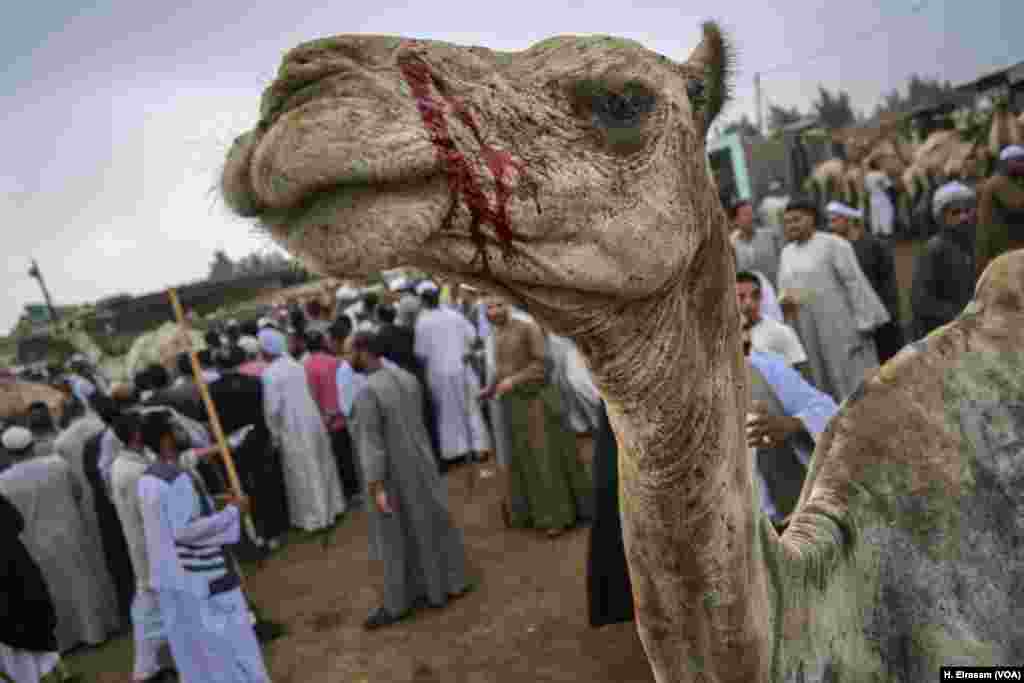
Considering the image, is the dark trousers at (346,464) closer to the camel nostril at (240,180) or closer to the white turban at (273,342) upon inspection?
the white turban at (273,342)

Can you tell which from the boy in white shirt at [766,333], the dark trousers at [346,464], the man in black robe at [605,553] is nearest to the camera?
the boy in white shirt at [766,333]

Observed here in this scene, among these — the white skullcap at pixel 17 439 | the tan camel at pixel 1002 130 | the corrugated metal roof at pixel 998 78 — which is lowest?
the white skullcap at pixel 17 439

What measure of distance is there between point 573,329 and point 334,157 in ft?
1.50

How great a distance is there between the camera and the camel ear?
4.33 ft

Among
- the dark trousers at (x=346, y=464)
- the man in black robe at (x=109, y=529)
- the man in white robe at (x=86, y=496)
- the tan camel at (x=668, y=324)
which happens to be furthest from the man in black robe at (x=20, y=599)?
the tan camel at (x=668, y=324)

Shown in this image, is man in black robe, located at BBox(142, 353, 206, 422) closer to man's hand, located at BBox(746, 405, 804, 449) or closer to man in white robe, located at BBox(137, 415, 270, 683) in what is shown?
man in white robe, located at BBox(137, 415, 270, 683)

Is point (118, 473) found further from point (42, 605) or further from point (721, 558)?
point (721, 558)

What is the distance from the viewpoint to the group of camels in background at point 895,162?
48.5 ft

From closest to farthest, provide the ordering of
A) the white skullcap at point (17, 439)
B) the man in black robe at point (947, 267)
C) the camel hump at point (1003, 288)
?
the camel hump at point (1003, 288) < the man in black robe at point (947, 267) < the white skullcap at point (17, 439)

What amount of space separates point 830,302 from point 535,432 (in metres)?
2.90

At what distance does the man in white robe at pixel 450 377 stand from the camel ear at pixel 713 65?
8338 mm

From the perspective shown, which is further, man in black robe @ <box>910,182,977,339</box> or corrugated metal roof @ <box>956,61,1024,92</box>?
corrugated metal roof @ <box>956,61,1024,92</box>

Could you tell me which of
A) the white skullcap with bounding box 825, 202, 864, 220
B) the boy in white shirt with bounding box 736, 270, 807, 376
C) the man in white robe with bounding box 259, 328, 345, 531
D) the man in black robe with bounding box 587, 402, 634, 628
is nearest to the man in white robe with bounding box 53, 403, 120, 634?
the man in white robe with bounding box 259, 328, 345, 531

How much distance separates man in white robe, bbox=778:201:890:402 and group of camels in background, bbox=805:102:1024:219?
28.6 feet
